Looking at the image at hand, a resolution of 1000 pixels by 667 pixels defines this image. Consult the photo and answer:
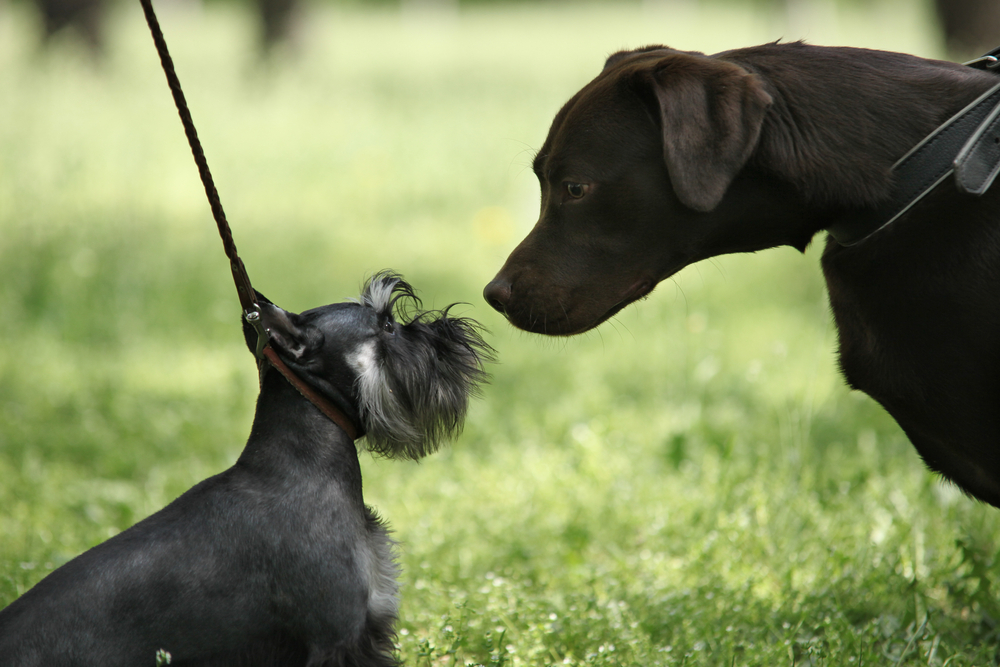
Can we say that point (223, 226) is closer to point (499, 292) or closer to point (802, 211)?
point (499, 292)

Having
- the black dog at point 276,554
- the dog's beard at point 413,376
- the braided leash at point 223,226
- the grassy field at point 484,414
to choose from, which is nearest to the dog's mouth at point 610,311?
the dog's beard at point 413,376

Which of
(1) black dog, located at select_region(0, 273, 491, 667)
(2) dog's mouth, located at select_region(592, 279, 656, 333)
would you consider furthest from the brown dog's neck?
(1) black dog, located at select_region(0, 273, 491, 667)

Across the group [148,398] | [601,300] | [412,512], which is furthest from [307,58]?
[601,300]

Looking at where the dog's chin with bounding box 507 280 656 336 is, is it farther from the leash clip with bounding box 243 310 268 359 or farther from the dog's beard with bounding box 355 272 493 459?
the leash clip with bounding box 243 310 268 359

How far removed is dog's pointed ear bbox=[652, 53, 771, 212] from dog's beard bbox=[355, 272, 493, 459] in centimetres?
85

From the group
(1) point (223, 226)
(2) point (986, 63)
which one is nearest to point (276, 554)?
(1) point (223, 226)

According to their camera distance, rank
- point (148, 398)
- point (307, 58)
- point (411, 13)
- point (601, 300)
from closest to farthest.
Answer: point (601, 300), point (148, 398), point (307, 58), point (411, 13)

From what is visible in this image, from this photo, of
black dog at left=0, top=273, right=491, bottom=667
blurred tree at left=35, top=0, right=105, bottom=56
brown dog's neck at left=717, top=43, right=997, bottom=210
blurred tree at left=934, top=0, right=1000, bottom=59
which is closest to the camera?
black dog at left=0, top=273, right=491, bottom=667

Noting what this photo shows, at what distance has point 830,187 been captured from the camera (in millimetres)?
2578

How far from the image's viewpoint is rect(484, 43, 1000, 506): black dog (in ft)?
8.27

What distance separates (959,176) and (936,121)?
30cm

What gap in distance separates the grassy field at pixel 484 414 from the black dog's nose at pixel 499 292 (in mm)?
679

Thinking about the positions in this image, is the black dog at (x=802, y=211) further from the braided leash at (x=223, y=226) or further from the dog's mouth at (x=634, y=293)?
the braided leash at (x=223, y=226)

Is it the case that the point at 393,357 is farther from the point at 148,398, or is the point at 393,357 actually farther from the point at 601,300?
the point at 148,398
